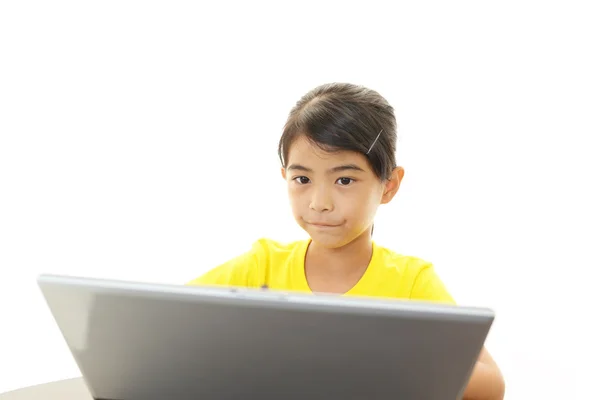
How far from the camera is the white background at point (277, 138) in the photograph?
9.89 ft

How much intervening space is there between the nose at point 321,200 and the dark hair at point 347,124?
9 centimetres

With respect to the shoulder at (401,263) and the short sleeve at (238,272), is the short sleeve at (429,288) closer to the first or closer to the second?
the shoulder at (401,263)

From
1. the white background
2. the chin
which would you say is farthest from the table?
the white background

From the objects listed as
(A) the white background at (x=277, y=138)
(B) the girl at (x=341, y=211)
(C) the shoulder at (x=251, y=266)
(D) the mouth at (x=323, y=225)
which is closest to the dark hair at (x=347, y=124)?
(B) the girl at (x=341, y=211)

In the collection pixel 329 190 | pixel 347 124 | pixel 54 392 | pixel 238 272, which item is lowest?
pixel 54 392

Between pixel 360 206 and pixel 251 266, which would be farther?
pixel 251 266

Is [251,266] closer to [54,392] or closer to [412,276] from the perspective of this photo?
[412,276]

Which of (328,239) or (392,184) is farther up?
(392,184)

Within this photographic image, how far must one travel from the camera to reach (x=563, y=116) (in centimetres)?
302

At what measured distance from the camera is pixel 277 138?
308 cm

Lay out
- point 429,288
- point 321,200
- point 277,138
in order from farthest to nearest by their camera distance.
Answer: point 277,138
point 429,288
point 321,200

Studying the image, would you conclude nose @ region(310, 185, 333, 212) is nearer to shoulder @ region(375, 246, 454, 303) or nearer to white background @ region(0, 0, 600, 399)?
shoulder @ region(375, 246, 454, 303)

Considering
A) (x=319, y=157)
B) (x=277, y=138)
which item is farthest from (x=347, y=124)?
(x=277, y=138)

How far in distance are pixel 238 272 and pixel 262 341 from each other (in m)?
0.95
